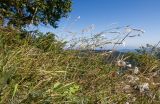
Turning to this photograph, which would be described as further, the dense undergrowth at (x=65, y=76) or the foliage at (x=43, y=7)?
the foliage at (x=43, y=7)

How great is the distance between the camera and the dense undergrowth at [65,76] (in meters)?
3.92

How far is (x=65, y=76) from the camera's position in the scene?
14.8 ft

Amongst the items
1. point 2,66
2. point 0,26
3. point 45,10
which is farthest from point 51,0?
point 2,66

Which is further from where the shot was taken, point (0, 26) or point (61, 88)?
point (0, 26)

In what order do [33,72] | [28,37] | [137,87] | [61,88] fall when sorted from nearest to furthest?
[61,88] < [33,72] < [137,87] < [28,37]

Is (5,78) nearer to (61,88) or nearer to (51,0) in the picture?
(61,88)

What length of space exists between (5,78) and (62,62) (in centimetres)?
146

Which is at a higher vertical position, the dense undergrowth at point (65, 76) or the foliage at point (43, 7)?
the foliage at point (43, 7)

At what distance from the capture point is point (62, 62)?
5.21 meters

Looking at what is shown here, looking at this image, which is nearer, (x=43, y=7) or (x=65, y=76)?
(x=65, y=76)

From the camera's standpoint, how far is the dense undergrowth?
3.92 m

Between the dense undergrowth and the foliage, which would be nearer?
the dense undergrowth

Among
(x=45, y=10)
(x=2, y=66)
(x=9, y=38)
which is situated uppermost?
(x=45, y=10)

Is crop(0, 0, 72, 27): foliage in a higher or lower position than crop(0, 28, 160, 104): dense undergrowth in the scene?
higher
